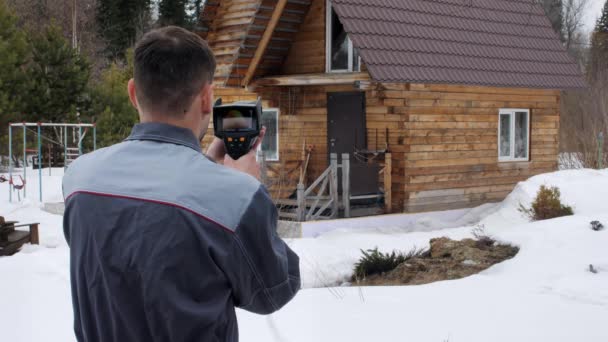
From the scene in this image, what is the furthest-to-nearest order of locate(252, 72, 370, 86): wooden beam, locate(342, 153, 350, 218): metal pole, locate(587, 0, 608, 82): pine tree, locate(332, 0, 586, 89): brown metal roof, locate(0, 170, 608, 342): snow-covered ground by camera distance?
locate(587, 0, 608, 82): pine tree, locate(252, 72, 370, 86): wooden beam, locate(332, 0, 586, 89): brown metal roof, locate(342, 153, 350, 218): metal pole, locate(0, 170, 608, 342): snow-covered ground

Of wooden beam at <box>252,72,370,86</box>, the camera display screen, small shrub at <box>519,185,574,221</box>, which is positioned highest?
wooden beam at <box>252,72,370,86</box>

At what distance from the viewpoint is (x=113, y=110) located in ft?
82.2

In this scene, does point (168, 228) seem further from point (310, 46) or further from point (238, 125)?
point (310, 46)

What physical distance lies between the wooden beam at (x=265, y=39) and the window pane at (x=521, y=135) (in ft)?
18.5

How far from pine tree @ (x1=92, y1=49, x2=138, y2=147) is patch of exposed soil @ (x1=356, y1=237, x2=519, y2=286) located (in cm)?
1665

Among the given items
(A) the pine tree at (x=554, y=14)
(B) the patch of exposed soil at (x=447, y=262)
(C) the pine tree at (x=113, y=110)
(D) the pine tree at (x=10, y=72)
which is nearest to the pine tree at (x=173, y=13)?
(C) the pine tree at (x=113, y=110)

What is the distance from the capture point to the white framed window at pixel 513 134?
1469 centimetres

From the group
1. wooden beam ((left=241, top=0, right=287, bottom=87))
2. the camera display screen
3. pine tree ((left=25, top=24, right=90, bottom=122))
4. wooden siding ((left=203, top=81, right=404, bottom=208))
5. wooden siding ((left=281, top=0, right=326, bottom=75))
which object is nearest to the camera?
the camera display screen

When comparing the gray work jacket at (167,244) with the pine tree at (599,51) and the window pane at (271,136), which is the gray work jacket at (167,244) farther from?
the pine tree at (599,51)

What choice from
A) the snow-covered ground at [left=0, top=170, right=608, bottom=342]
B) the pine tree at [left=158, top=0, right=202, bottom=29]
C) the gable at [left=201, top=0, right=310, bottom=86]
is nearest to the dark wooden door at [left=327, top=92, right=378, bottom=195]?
the gable at [left=201, top=0, right=310, bottom=86]

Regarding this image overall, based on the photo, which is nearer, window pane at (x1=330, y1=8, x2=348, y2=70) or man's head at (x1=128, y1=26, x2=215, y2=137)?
man's head at (x1=128, y1=26, x2=215, y2=137)

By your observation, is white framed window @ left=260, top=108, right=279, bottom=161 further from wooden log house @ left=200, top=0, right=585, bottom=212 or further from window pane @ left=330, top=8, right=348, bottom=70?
window pane @ left=330, top=8, right=348, bottom=70

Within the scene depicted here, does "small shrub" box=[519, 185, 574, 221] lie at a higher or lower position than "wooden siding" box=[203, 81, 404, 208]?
lower

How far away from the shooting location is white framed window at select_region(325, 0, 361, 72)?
43.5ft
